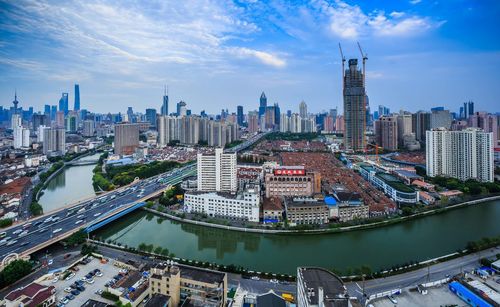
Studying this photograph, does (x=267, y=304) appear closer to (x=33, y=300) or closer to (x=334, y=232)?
(x=33, y=300)

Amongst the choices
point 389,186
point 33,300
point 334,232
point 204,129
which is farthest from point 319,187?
point 204,129

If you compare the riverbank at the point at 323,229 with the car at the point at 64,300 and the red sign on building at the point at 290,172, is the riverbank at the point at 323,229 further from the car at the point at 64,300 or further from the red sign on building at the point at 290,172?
the car at the point at 64,300

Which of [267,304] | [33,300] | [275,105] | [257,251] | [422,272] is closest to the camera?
[267,304]

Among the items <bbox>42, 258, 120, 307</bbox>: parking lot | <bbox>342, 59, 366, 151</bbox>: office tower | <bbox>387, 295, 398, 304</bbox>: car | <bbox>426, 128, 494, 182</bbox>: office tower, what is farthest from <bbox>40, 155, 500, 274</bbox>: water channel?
<bbox>342, 59, 366, 151</bbox>: office tower

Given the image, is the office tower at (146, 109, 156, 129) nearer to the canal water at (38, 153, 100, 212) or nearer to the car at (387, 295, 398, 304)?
the canal water at (38, 153, 100, 212)

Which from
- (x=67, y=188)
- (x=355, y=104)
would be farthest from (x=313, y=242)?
(x=355, y=104)

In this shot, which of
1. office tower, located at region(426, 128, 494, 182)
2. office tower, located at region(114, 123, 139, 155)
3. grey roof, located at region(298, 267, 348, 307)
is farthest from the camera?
office tower, located at region(114, 123, 139, 155)

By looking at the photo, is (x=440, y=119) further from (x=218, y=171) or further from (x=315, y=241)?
(x=315, y=241)
